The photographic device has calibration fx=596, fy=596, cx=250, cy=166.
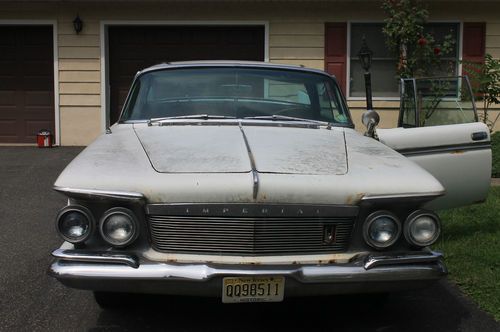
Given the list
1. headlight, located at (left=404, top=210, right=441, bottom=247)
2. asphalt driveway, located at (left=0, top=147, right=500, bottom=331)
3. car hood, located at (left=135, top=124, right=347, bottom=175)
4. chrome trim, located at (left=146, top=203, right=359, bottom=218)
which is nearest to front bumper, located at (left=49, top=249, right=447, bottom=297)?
headlight, located at (left=404, top=210, right=441, bottom=247)

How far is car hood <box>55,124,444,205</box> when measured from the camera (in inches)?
116

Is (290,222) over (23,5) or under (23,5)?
under

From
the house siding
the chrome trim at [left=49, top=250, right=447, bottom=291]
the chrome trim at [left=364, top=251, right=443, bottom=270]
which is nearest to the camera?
the chrome trim at [left=49, top=250, right=447, bottom=291]

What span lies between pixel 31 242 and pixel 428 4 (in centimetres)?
879

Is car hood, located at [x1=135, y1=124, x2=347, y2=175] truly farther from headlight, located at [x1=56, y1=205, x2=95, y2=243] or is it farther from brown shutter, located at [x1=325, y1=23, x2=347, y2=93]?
brown shutter, located at [x1=325, y1=23, x2=347, y2=93]

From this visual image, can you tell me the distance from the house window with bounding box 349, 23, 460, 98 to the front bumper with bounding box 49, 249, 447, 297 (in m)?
9.00

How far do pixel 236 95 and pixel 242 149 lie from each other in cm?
113

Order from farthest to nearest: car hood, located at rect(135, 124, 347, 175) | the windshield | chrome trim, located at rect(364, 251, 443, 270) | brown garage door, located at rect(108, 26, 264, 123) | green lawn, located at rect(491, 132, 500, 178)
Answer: brown garage door, located at rect(108, 26, 264, 123)
green lawn, located at rect(491, 132, 500, 178)
the windshield
car hood, located at rect(135, 124, 347, 175)
chrome trim, located at rect(364, 251, 443, 270)

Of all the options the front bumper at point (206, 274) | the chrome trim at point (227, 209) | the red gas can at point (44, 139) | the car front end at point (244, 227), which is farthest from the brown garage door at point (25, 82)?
the chrome trim at point (227, 209)

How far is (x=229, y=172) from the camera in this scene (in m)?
3.04

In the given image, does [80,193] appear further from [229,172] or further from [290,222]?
[290,222]

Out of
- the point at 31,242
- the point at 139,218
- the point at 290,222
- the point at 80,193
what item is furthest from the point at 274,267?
A: the point at 31,242

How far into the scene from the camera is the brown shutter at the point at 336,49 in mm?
11547

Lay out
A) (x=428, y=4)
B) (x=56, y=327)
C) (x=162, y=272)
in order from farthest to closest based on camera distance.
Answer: (x=428, y=4) → (x=56, y=327) → (x=162, y=272)
